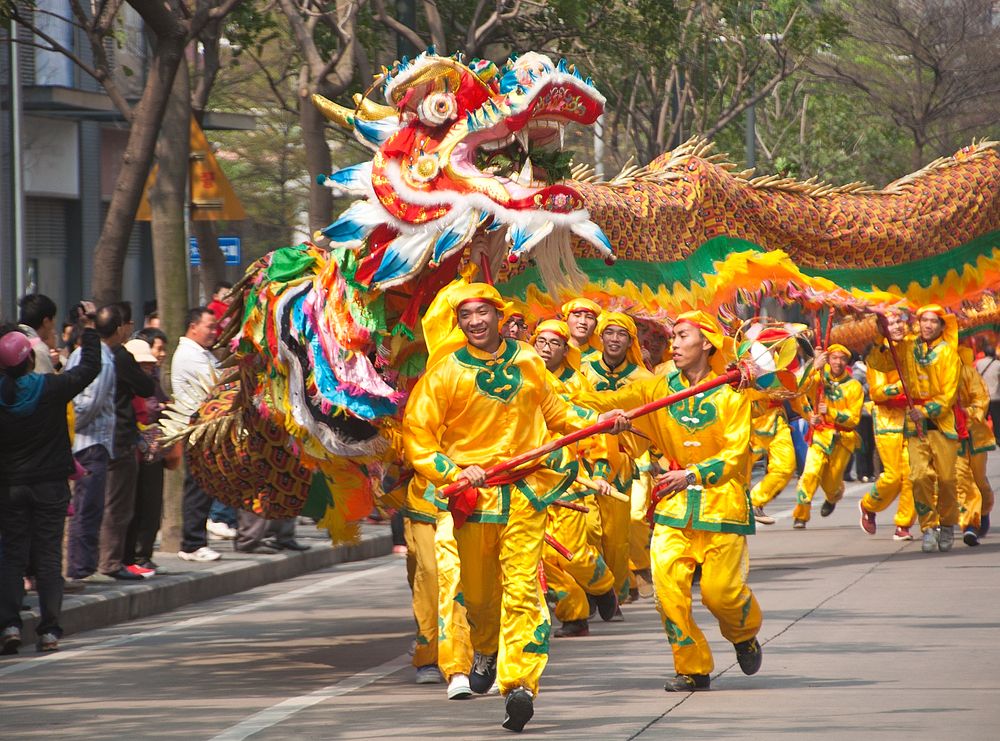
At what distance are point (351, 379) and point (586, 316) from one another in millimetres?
3102

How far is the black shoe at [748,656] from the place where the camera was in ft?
27.0

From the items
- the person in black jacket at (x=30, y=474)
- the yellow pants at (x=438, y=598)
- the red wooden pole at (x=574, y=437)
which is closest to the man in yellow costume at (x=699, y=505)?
the red wooden pole at (x=574, y=437)

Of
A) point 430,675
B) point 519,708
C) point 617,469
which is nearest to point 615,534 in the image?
point 617,469

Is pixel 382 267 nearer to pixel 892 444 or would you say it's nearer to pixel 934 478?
pixel 934 478

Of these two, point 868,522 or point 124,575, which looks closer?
point 124,575

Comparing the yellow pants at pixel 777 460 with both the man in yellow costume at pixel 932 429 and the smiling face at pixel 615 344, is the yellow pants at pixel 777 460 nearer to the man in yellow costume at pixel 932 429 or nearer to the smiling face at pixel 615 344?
the man in yellow costume at pixel 932 429

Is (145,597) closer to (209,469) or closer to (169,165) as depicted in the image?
(209,469)

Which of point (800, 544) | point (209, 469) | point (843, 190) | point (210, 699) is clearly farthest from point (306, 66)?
point (210, 699)

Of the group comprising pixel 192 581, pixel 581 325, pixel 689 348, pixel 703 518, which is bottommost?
pixel 192 581

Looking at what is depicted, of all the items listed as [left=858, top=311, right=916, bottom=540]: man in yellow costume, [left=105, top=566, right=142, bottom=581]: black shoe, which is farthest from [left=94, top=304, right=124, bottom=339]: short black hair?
[left=858, top=311, right=916, bottom=540]: man in yellow costume

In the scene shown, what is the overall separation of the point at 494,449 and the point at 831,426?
30.6 ft

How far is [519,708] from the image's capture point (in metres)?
7.18

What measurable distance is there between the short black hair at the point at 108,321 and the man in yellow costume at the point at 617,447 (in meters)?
3.15

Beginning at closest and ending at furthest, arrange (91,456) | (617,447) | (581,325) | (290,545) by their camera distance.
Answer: (617,447) → (581,325) → (91,456) → (290,545)
